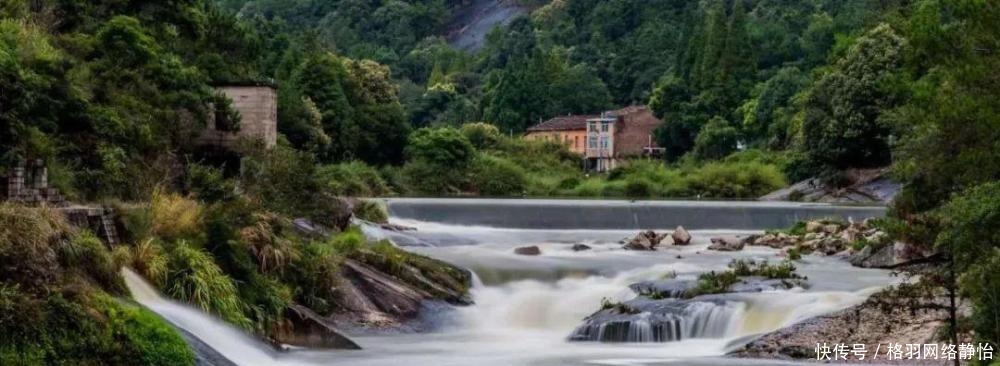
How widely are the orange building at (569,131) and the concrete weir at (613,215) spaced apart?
4809 centimetres

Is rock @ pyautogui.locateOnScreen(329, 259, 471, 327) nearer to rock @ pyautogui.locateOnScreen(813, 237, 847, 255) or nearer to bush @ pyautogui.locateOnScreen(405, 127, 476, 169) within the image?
rock @ pyautogui.locateOnScreen(813, 237, 847, 255)

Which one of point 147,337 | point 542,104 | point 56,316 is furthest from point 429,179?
point 56,316

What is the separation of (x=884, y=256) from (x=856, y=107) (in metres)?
27.6

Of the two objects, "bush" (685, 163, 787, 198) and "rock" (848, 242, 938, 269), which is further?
"bush" (685, 163, 787, 198)

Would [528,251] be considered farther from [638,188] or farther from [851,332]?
[638,188]

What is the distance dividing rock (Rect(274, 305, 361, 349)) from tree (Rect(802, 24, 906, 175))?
3841 centimetres

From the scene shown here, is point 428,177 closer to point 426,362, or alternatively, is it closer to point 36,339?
point 426,362

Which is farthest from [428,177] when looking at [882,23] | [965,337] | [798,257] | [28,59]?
[965,337]

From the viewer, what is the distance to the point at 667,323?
2578 centimetres

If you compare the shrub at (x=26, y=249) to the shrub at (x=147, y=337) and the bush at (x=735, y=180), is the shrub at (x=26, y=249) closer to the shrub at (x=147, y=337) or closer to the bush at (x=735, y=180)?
the shrub at (x=147, y=337)

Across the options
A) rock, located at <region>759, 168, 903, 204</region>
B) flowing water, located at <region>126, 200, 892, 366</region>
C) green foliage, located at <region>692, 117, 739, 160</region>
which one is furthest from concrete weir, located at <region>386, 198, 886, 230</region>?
green foliage, located at <region>692, 117, 739, 160</region>

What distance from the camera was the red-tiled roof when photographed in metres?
103

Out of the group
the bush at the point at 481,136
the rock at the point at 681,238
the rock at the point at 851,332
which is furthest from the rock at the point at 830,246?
the bush at the point at 481,136

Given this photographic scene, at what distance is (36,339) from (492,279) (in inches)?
644
